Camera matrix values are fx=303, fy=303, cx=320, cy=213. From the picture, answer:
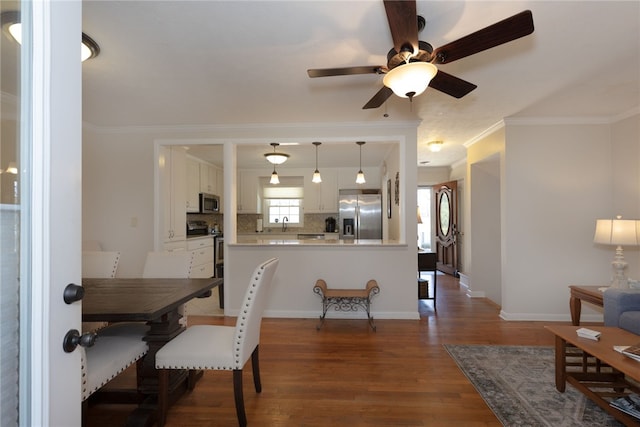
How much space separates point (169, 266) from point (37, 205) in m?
2.02

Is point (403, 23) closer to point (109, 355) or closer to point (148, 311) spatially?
point (148, 311)

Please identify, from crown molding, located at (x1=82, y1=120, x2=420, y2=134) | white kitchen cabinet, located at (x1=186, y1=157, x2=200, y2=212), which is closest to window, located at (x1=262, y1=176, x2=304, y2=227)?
white kitchen cabinet, located at (x1=186, y1=157, x2=200, y2=212)

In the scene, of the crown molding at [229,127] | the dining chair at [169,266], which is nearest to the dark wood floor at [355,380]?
the dining chair at [169,266]

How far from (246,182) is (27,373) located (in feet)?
20.4

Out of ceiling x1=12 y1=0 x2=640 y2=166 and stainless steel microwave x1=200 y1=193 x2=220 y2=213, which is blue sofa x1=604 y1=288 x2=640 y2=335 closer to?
ceiling x1=12 y1=0 x2=640 y2=166

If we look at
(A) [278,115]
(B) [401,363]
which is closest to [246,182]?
(A) [278,115]

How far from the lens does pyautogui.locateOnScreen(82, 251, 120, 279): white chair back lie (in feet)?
8.68

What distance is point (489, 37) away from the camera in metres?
1.53

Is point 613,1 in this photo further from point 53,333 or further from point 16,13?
point 53,333

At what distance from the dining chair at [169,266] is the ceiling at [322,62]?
149cm

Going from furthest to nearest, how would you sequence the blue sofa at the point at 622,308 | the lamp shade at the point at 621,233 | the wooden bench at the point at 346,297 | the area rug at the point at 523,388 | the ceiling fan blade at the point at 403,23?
the wooden bench at the point at 346,297, the lamp shade at the point at 621,233, the blue sofa at the point at 622,308, the area rug at the point at 523,388, the ceiling fan blade at the point at 403,23

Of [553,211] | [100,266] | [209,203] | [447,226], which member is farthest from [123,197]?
[447,226]

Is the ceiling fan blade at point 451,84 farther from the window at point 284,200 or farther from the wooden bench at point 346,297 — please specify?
the window at point 284,200

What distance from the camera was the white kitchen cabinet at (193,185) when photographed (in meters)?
5.25
